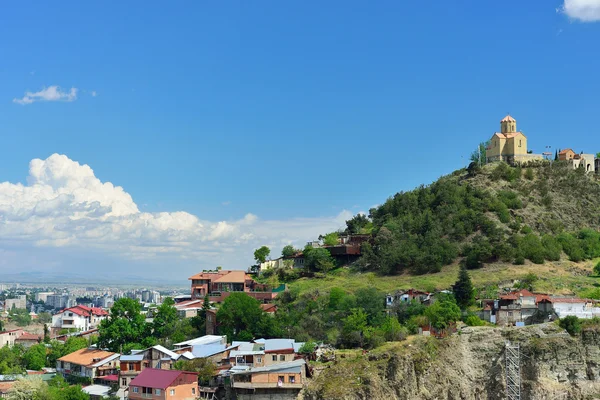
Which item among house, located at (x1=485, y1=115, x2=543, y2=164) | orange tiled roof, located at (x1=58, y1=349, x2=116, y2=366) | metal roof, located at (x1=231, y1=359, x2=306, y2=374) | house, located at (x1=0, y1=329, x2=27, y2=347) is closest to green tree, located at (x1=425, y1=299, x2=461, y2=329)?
metal roof, located at (x1=231, y1=359, x2=306, y2=374)

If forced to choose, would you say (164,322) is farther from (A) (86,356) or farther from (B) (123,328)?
(A) (86,356)

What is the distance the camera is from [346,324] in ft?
159

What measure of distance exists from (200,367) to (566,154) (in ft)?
178

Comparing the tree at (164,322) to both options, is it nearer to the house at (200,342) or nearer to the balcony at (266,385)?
the house at (200,342)

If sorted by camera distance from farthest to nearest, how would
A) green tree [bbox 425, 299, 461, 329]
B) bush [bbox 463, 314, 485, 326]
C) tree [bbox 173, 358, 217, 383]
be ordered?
bush [bbox 463, 314, 485, 326] < green tree [bbox 425, 299, 461, 329] < tree [bbox 173, 358, 217, 383]

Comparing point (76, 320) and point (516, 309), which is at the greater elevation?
point (516, 309)

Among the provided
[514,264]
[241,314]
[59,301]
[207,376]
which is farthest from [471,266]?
[59,301]

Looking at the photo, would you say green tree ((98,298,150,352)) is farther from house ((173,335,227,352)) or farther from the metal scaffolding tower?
the metal scaffolding tower

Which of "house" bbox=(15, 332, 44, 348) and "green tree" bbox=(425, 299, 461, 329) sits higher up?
"green tree" bbox=(425, 299, 461, 329)

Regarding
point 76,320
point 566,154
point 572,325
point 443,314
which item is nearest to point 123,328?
point 443,314

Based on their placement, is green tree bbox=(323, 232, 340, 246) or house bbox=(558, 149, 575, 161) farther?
house bbox=(558, 149, 575, 161)

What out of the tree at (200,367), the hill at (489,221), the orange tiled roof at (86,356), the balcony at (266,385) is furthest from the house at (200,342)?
the hill at (489,221)

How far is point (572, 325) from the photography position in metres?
46.6

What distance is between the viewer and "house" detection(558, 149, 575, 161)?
81.2 m
